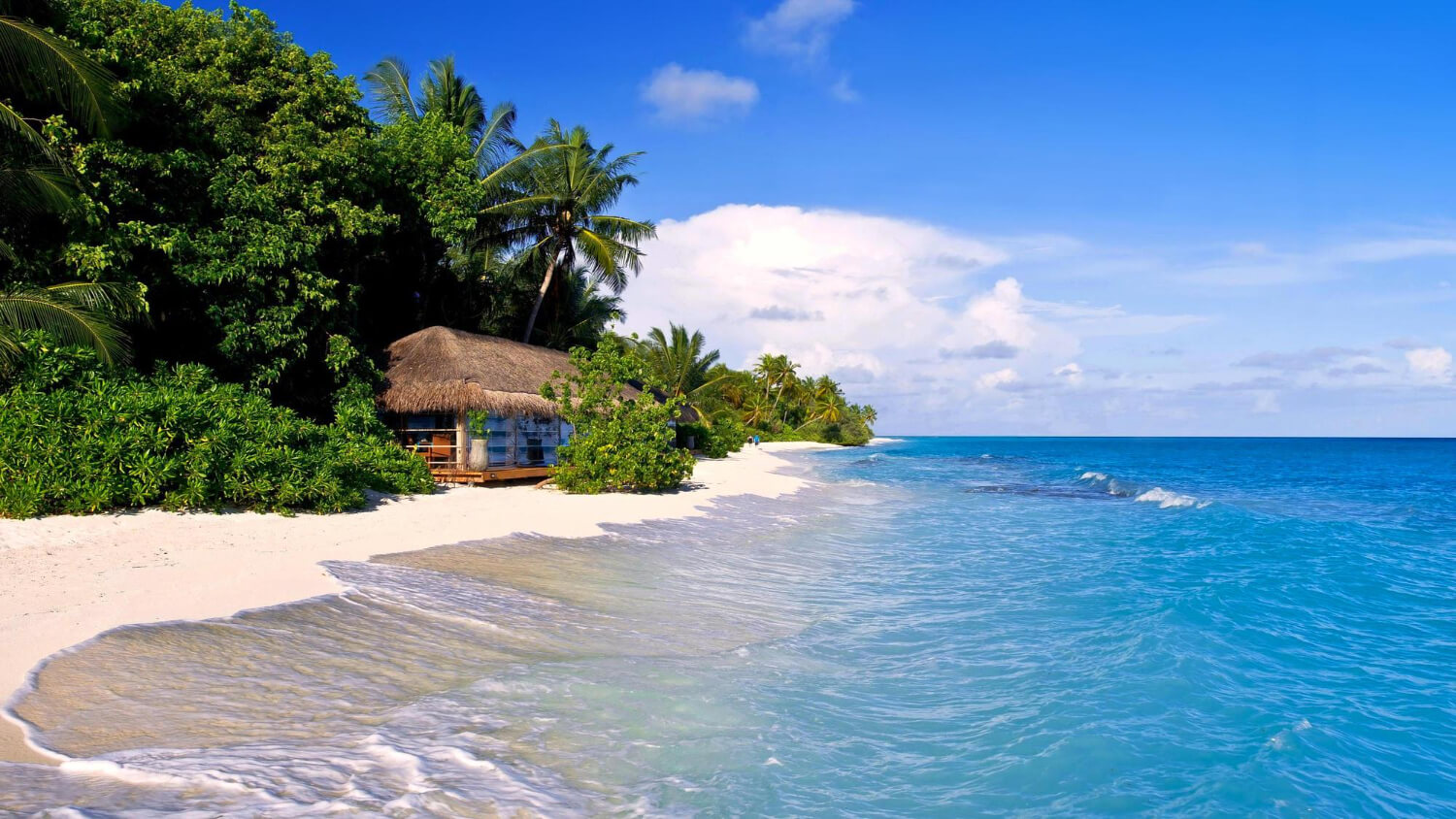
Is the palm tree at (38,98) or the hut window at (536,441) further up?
the palm tree at (38,98)

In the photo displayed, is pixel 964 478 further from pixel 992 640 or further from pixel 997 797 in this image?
pixel 997 797

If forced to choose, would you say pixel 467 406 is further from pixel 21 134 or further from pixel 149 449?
pixel 21 134

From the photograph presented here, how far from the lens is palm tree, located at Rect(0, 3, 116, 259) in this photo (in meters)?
9.62

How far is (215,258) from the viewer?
12594 millimetres

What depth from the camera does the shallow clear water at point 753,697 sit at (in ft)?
11.4

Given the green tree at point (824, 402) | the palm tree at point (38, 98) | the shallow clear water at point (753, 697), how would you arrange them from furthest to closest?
the green tree at point (824, 402) → the palm tree at point (38, 98) → the shallow clear water at point (753, 697)

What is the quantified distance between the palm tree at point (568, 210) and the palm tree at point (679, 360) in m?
13.5

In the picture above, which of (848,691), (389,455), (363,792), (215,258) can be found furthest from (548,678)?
(215,258)

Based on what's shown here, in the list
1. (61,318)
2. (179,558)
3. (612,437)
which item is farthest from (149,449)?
A: (612,437)

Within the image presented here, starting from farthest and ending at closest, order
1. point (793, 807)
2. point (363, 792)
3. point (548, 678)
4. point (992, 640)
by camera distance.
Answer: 1. point (992, 640)
2. point (548, 678)
3. point (793, 807)
4. point (363, 792)

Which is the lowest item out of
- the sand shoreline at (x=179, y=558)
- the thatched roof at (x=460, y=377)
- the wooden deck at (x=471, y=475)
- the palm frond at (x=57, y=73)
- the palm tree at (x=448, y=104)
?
the sand shoreline at (x=179, y=558)

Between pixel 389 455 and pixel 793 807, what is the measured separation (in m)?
11.6

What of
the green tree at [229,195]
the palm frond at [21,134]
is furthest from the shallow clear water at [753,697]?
the palm frond at [21,134]

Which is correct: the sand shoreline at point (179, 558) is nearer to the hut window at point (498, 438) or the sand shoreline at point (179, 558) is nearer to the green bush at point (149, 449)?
→ the green bush at point (149, 449)
